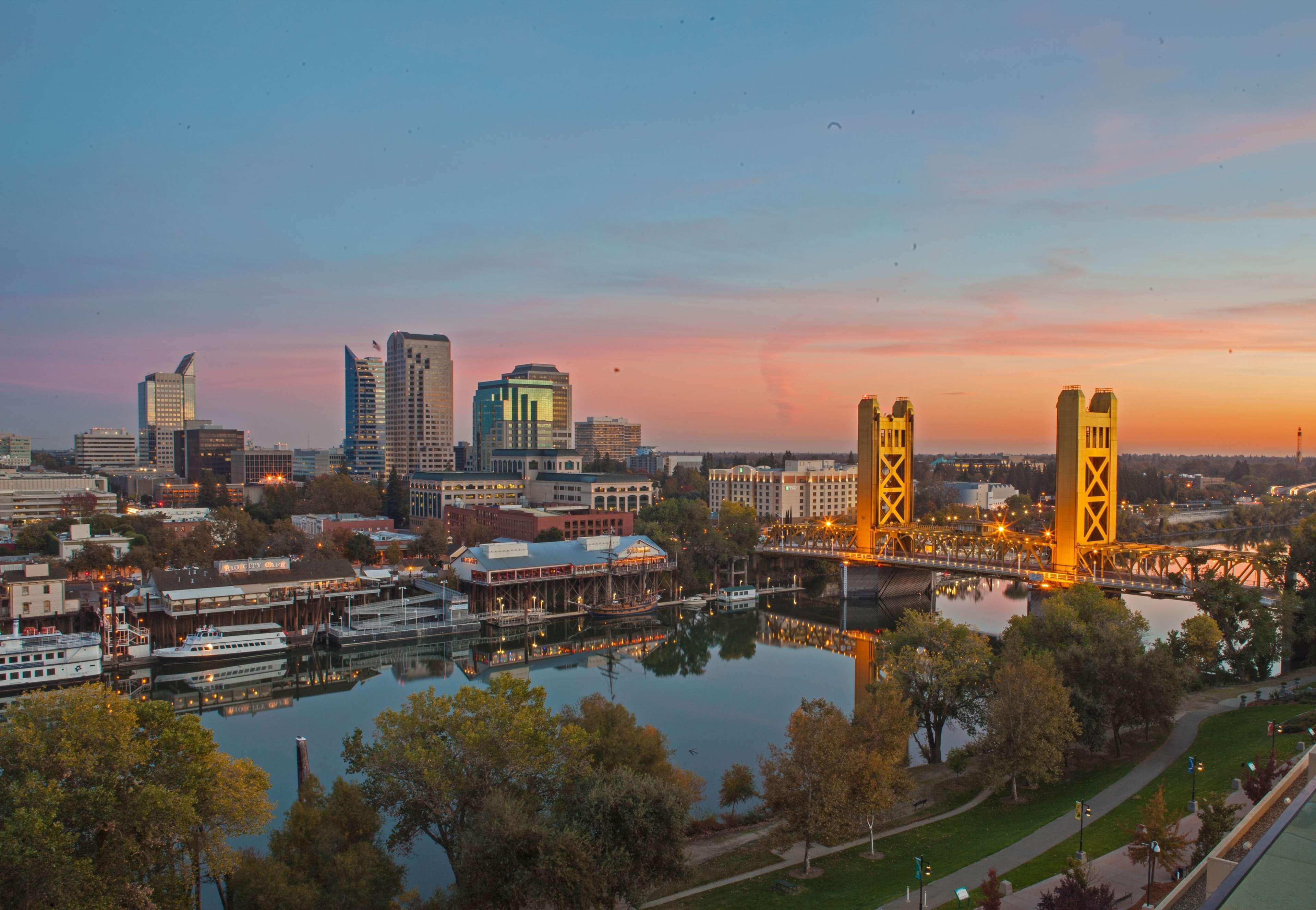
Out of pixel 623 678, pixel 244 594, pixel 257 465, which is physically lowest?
pixel 623 678

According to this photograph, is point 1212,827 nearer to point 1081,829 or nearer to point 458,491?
point 1081,829

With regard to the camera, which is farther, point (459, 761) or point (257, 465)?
point (257, 465)

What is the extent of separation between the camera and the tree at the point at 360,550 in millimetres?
62312

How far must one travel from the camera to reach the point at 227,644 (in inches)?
1590

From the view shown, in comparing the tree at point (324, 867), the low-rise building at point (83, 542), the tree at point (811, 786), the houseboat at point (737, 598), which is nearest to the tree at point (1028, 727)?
the tree at point (811, 786)

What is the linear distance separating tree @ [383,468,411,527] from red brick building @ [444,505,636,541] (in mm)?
19143

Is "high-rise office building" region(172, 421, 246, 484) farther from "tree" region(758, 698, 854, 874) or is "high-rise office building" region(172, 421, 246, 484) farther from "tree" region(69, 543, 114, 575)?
"tree" region(758, 698, 854, 874)

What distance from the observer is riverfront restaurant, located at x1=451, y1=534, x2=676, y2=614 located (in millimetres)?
53094

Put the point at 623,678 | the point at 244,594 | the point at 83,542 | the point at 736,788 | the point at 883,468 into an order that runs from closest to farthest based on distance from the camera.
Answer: the point at 736,788 < the point at 623,678 < the point at 244,594 < the point at 83,542 < the point at 883,468

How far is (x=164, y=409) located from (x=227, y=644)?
170570 millimetres

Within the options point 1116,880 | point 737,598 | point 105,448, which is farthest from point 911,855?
point 105,448

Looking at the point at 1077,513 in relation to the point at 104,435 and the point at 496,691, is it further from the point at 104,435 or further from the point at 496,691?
the point at 104,435

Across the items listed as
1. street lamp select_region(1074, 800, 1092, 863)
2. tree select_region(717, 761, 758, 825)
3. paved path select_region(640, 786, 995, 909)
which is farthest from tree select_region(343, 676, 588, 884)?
street lamp select_region(1074, 800, 1092, 863)

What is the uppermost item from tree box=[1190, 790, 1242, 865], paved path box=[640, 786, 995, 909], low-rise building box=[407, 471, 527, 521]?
low-rise building box=[407, 471, 527, 521]
